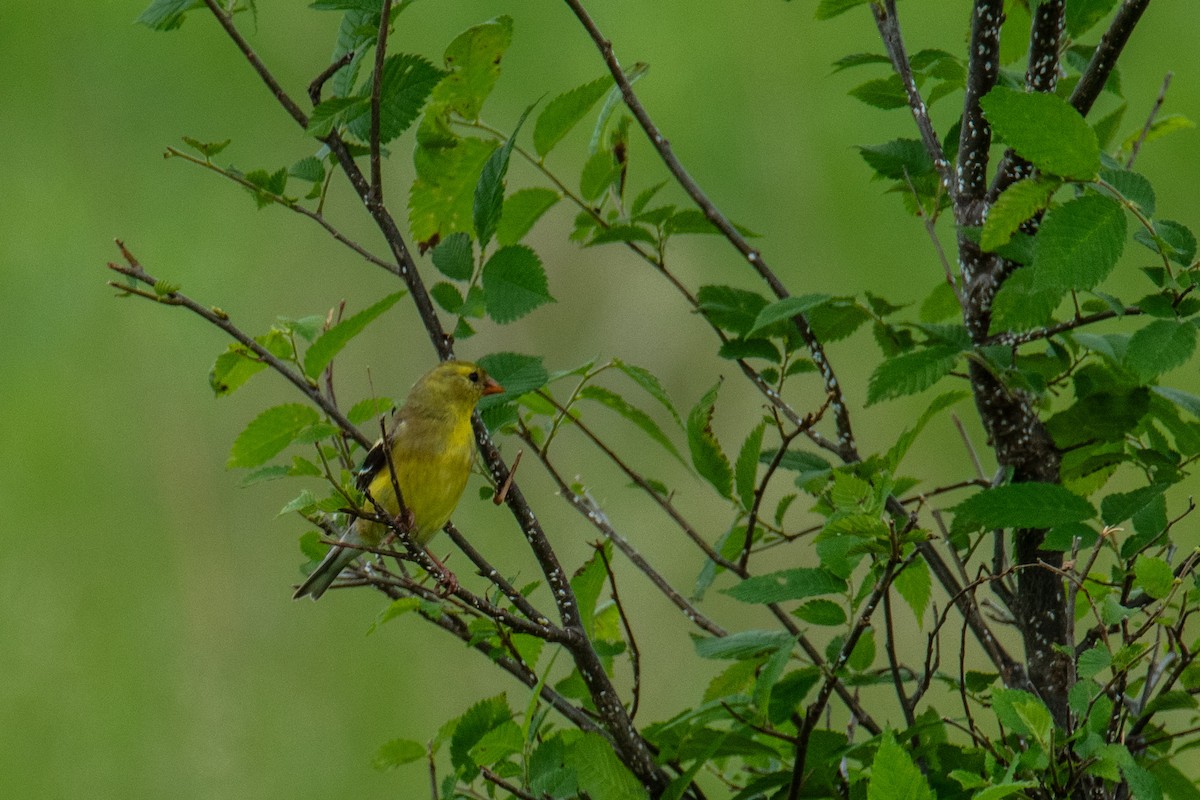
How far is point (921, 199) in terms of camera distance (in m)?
1.06

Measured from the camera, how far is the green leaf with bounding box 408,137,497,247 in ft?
3.12

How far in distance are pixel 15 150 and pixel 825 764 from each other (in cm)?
256

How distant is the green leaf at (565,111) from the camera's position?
3.13 feet

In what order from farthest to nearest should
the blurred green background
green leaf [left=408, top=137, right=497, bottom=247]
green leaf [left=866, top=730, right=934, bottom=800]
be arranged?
the blurred green background → green leaf [left=408, top=137, right=497, bottom=247] → green leaf [left=866, top=730, right=934, bottom=800]

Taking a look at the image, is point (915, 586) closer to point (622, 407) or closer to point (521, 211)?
point (622, 407)

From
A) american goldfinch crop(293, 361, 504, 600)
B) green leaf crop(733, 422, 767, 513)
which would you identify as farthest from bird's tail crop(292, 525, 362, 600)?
green leaf crop(733, 422, 767, 513)

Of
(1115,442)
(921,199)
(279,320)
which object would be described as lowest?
(1115,442)

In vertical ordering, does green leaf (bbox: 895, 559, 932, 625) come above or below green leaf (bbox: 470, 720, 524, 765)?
below

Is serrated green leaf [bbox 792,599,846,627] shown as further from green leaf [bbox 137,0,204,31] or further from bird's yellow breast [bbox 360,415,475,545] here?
bird's yellow breast [bbox 360,415,475,545]

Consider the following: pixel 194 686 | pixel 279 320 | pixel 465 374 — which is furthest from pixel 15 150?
pixel 279 320

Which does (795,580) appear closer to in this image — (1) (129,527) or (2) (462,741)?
(2) (462,741)

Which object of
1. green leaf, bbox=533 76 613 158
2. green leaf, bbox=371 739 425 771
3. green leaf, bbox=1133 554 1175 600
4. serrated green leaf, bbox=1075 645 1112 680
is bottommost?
serrated green leaf, bbox=1075 645 1112 680

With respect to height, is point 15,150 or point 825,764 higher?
point 15,150

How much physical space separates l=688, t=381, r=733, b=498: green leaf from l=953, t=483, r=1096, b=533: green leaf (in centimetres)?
20
